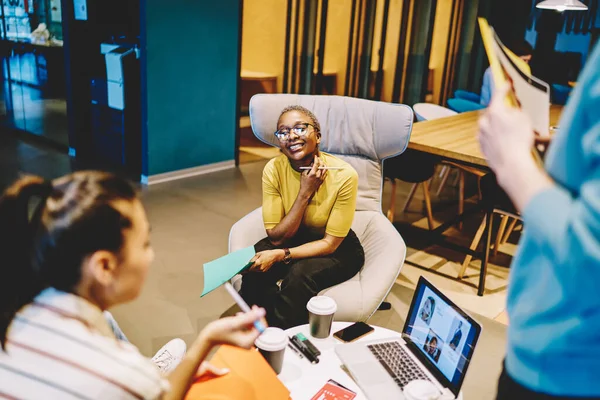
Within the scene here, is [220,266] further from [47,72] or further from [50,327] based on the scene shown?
[47,72]

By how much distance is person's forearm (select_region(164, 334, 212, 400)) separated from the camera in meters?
1.09

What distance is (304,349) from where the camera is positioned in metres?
1.68

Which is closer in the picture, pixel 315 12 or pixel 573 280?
pixel 573 280

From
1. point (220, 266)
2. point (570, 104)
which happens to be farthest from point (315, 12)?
point (570, 104)

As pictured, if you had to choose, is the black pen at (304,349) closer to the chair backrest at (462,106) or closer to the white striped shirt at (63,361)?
the white striped shirt at (63,361)

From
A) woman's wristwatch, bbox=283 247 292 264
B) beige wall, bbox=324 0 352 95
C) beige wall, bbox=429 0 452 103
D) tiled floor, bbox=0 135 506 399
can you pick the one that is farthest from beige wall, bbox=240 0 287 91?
woman's wristwatch, bbox=283 247 292 264

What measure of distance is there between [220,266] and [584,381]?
1244 mm

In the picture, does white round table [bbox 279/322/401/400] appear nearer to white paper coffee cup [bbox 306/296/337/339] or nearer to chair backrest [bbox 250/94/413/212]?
white paper coffee cup [bbox 306/296/337/339]

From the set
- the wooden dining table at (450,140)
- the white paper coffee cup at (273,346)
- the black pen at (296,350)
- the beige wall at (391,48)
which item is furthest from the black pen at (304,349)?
the beige wall at (391,48)

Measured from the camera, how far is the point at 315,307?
68.1 inches

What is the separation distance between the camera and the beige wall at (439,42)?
25.4 ft

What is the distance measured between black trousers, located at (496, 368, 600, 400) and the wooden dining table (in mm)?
1895

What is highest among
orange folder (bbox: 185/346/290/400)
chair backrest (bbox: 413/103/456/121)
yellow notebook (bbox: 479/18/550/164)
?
yellow notebook (bbox: 479/18/550/164)

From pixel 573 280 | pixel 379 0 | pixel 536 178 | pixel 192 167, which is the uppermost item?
pixel 379 0
